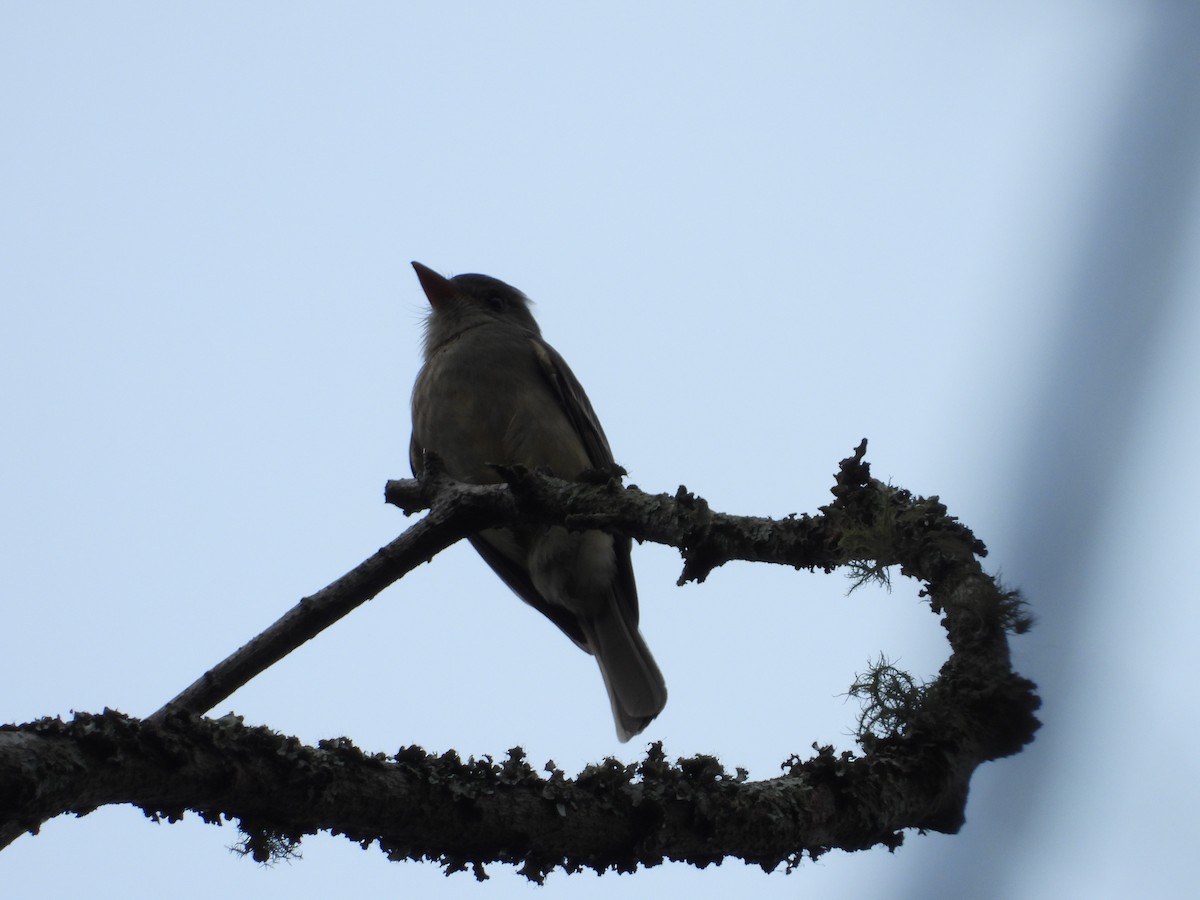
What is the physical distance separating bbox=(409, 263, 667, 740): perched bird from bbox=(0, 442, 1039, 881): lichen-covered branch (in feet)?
10.5

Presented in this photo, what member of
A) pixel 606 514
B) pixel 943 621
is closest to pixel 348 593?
pixel 606 514

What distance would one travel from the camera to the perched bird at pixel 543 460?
580cm

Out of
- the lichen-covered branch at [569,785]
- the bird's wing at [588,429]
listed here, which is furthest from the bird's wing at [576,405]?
the lichen-covered branch at [569,785]

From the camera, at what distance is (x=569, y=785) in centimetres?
230

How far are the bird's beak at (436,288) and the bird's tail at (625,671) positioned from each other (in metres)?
2.42

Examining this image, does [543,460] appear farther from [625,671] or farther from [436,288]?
[436,288]

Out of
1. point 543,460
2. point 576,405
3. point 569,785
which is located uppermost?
point 576,405

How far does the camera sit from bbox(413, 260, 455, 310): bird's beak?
738cm

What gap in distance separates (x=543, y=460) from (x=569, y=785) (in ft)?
11.6

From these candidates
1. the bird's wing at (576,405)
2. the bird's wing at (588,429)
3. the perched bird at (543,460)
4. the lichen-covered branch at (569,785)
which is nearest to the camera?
the lichen-covered branch at (569,785)

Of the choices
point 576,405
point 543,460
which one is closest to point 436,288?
point 576,405

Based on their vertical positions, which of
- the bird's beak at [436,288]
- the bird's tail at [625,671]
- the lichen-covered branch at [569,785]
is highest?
the bird's beak at [436,288]

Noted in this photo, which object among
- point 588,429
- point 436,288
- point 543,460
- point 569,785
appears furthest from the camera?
point 436,288

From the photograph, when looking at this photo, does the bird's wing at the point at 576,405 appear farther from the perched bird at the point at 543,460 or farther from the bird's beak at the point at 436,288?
the bird's beak at the point at 436,288
